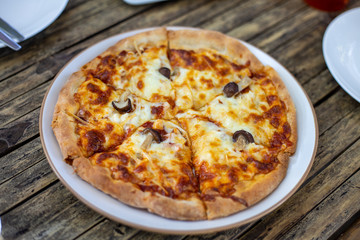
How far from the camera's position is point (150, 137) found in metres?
3.29

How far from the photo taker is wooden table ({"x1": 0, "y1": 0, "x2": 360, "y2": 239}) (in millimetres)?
3158

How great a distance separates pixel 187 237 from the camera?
314cm

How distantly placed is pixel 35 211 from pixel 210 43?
2.63 meters

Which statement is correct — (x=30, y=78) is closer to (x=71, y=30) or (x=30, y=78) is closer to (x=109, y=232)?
(x=71, y=30)

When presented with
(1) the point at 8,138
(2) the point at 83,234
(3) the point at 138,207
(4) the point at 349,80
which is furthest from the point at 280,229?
(1) the point at 8,138

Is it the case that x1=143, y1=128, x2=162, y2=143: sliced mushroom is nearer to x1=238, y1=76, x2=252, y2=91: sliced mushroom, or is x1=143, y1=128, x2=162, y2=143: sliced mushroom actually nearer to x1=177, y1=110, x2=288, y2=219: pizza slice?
x1=177, y1=110, x2=288, y2=219: pizza slice

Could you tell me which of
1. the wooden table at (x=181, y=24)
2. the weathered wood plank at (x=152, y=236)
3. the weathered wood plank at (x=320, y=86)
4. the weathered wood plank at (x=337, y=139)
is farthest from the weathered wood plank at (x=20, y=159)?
the weathered wood plank at (x=320, y=86)

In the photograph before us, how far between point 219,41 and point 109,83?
4.59 feet

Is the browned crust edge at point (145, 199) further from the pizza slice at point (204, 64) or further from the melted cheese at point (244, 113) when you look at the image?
the pizza slice at point (204, 64)

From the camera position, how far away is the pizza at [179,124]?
301cm

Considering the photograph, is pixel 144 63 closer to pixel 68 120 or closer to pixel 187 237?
pixel 68 120

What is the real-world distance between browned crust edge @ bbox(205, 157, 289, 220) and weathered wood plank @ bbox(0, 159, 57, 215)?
158 centimetres

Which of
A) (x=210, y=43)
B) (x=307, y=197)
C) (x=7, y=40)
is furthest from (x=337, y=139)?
(x=7, y=40)

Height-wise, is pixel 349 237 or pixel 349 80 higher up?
pixel 349 80
